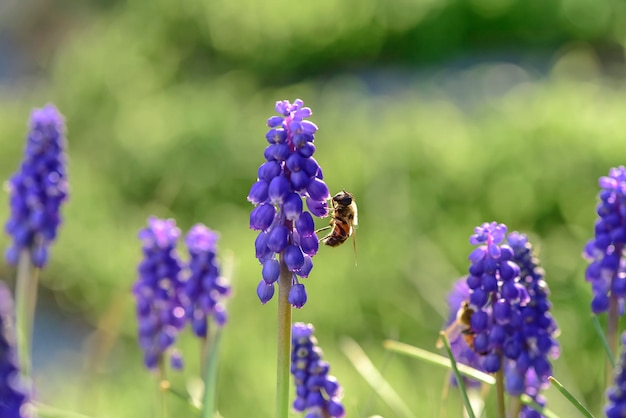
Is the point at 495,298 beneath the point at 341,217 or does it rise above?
beneath

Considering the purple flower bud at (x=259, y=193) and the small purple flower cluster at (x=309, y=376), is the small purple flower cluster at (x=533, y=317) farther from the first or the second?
the purple flower bud at (x=259, y=193)

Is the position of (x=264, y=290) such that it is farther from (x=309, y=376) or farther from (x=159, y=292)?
(x=159, y=292)

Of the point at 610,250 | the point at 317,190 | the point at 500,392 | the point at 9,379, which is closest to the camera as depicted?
the point at 9,379

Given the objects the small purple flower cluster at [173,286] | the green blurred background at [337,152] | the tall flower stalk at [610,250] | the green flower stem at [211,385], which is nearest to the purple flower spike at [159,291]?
the small purple flower cluster at [173,286]

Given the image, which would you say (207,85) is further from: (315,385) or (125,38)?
(315,385)

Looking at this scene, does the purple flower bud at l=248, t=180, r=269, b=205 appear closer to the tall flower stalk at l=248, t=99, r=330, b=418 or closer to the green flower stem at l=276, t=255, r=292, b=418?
the tall flower stalk at l=248, t=99, r=330, b=418

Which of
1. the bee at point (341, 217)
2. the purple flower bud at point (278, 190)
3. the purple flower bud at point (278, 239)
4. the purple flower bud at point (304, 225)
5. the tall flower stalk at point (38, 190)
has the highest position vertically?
the tall flower stalk at point (38, 190)

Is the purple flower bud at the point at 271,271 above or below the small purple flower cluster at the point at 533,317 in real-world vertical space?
below

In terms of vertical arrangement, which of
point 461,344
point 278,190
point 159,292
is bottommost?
point 278,190

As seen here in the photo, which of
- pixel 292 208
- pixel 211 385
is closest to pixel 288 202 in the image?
pixel 292 208
